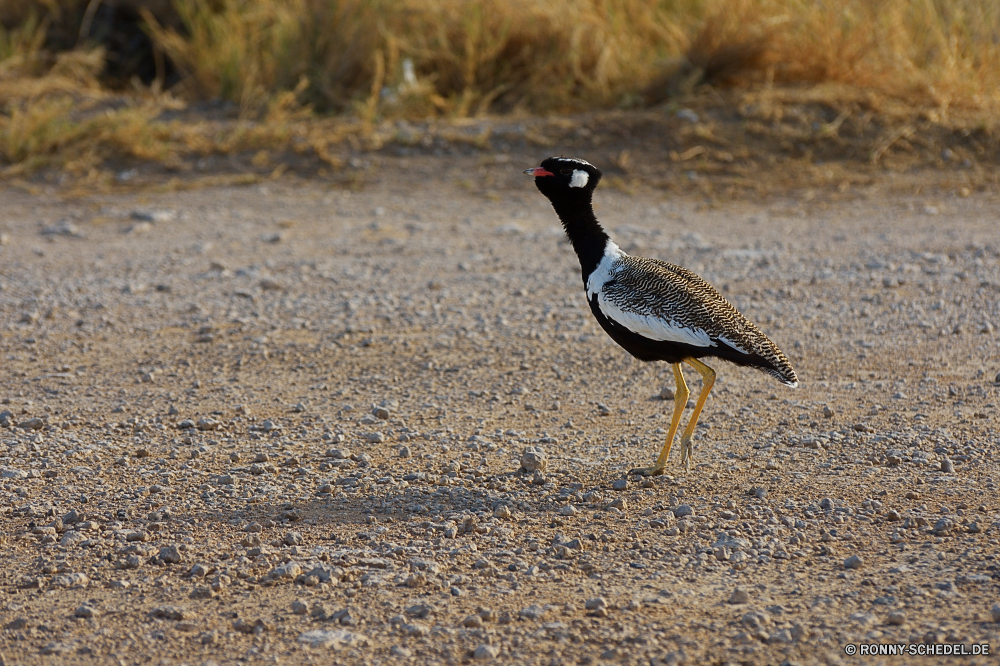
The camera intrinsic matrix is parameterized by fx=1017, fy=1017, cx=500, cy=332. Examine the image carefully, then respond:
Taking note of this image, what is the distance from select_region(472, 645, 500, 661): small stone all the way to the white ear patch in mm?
2285

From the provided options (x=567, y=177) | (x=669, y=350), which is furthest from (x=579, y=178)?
(x=669, y=350)

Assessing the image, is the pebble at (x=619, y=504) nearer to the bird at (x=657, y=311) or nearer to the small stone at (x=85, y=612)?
the bird at (x=657, y=311)

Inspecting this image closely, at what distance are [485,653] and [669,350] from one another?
69.3 inches

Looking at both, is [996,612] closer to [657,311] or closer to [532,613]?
[532,613]

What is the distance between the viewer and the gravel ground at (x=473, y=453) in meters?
3.27

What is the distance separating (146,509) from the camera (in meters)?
4.08

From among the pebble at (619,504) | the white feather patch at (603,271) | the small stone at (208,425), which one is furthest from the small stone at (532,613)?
the small stone at (208,425)

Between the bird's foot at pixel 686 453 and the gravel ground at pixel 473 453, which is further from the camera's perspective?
the bird's foot at pixel 686 453

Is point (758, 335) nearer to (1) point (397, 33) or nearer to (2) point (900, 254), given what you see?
(2) point (900, 254)

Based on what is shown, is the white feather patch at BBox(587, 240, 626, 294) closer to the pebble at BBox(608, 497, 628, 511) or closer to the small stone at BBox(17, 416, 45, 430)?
the pebble at BBox(608, 497, 628, 511)

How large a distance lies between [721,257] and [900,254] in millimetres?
1305

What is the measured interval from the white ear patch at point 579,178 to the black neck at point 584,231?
10 centimetres

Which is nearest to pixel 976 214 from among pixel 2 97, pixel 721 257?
pixel 721 257

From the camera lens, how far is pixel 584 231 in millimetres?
4789
